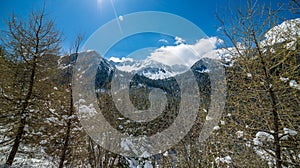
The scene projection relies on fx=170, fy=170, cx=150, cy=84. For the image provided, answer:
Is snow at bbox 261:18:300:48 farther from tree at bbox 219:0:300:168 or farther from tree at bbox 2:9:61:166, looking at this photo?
tree at bbox 2:9:61:166

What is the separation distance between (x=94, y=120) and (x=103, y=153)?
1.01 m

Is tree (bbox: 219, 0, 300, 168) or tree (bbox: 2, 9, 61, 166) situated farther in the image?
tree (bbox: 2, 9, 61, 166)

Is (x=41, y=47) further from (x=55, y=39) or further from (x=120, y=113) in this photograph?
(x=120, y=113)

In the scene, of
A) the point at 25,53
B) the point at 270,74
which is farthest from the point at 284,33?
the point at 25,53

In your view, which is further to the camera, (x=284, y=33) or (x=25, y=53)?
(x=25, y=53)

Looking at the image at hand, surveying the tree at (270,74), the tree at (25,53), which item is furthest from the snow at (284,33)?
the tree at (25,53)

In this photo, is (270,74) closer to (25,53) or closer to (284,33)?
(284,33)

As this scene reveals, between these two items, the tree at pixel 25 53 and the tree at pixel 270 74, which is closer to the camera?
the tree at pixel 270 74

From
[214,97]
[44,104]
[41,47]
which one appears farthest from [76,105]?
[214,97]

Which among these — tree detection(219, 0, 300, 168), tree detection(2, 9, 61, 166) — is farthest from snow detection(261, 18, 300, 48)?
tree detection(2, 9, 61, 166)

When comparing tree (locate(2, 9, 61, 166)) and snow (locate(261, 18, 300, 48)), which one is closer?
snow (locate(261, 18, 300, 48))

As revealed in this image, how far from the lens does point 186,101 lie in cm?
572

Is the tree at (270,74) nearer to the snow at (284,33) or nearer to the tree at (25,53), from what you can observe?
the snow at (284,33)

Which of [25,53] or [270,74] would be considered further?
[25,53]
